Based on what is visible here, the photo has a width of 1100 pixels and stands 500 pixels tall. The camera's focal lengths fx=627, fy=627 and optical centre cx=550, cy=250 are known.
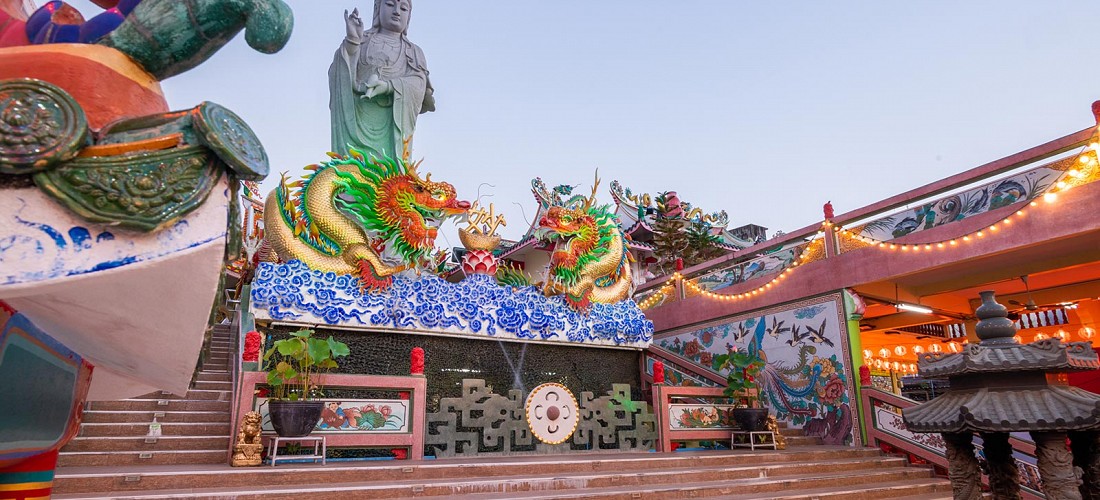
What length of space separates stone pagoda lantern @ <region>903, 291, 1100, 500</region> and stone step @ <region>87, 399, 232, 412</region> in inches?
275

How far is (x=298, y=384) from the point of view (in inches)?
249

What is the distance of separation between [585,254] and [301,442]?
191 inches

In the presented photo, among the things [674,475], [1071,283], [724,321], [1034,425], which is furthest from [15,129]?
[1071,283]

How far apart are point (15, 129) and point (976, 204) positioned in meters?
9.62

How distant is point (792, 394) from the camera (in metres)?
10.1

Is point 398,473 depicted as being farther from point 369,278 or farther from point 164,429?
point 369,278

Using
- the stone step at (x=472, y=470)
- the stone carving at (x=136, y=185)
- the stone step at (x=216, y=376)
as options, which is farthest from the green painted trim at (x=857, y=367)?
the stone carving at (x=136, y=185)

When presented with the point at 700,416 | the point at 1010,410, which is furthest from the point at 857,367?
the point at 1010,410

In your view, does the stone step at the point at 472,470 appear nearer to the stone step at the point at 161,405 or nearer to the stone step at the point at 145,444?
the stone step at the point at 145,444

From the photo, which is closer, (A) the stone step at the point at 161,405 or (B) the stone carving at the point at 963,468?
(B) the stone carving at the point at 963,468

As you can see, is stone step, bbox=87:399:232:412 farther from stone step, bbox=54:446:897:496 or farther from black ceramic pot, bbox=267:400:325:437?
stone step, bbox=54:446:897:496

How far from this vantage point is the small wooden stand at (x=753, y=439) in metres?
8.41

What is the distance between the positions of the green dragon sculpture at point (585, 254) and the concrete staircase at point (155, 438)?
4555 mm

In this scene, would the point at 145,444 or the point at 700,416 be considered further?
the point at 700,416
